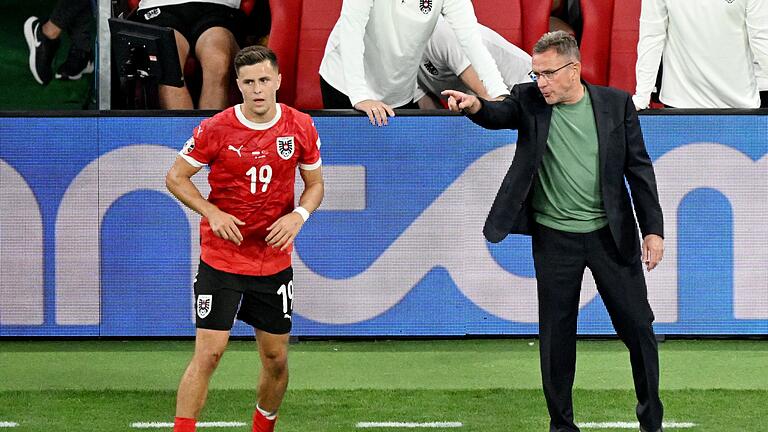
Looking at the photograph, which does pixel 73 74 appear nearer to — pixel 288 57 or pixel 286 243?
pixel 288 57

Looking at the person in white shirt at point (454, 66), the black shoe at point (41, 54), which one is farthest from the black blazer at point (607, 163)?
the black shoe at point (41, 54)

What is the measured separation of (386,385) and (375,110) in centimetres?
192

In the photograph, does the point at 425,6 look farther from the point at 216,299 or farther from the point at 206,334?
the point at 206,334

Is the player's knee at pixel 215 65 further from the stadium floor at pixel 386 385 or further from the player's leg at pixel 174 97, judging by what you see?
the stadium floor at pixel 386 385

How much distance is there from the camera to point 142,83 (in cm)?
931

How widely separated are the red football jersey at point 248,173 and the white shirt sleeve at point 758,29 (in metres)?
4.38

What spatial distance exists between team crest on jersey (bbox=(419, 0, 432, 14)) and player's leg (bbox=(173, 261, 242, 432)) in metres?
3.40

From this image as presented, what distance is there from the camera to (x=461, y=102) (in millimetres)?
5945

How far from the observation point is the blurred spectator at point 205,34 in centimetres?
982

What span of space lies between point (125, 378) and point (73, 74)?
3185 mm

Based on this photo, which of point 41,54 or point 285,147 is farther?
point 41,54

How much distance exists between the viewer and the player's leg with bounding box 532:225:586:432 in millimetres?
6176

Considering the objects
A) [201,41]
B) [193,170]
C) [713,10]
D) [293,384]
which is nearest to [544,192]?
[193,170]

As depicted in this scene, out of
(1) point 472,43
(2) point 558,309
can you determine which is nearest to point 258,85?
(2) point 558,309
